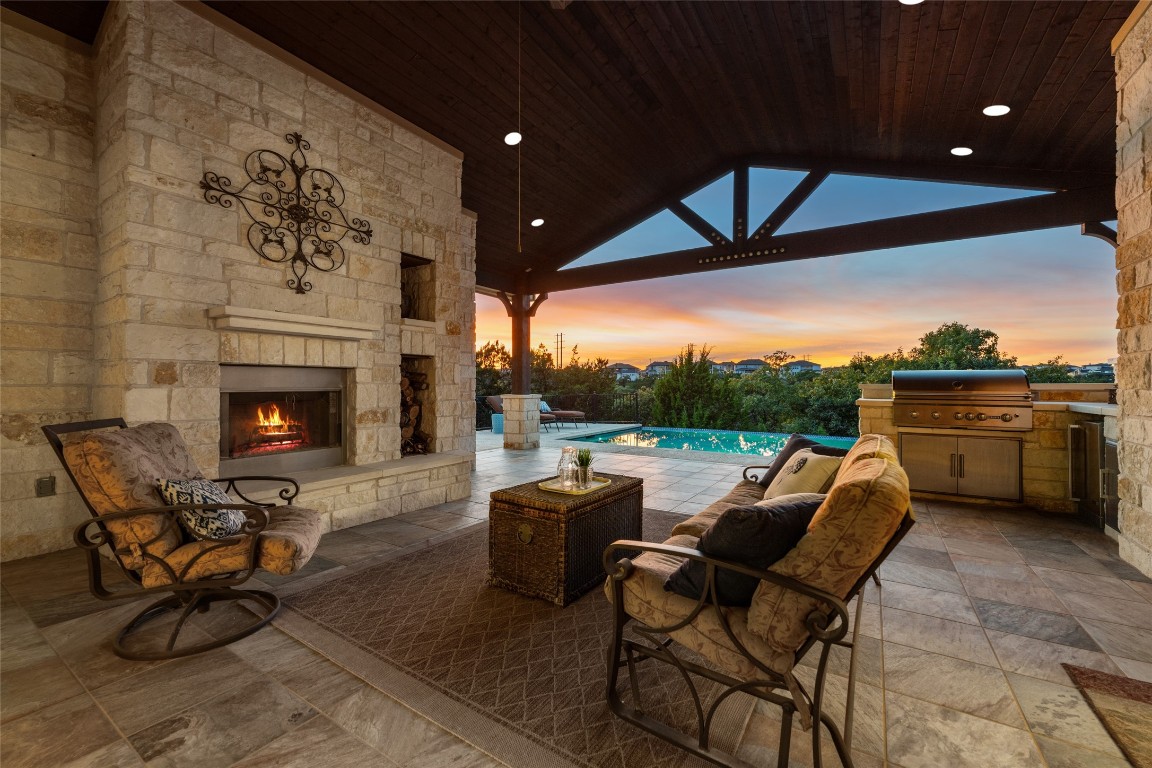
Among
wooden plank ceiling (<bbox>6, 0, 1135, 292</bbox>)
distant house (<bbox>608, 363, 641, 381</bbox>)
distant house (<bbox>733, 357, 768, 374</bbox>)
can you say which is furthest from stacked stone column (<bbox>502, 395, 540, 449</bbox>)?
distant house (<bbox>608, 363, 641, 381</bbox>)

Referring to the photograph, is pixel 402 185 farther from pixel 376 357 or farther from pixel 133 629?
pixel 133 629

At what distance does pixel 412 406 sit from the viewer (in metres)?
4.65

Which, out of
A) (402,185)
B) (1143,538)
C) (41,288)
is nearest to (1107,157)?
(1143,538)

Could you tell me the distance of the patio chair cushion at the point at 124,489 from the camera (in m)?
1.90

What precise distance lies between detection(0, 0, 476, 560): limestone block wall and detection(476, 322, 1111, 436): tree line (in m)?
9.16

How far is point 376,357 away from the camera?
409 centimetres

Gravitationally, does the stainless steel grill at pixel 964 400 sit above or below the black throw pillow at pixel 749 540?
above

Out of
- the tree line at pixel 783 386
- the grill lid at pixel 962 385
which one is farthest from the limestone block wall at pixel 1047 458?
the tree line at pixel 783 386

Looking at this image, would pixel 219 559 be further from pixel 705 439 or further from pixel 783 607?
pixel 705 439

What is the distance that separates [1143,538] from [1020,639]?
1524 mm

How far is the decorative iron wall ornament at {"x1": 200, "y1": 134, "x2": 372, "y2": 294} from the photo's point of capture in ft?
10.6

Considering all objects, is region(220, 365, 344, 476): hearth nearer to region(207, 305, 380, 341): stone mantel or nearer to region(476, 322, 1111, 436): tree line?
region(207, 305, 380, 341): stone mantel

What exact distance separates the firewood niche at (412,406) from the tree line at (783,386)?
25.7 ft

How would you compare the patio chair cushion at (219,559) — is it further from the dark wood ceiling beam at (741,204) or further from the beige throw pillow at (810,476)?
the dark wood ceiling beam at (741,204)
